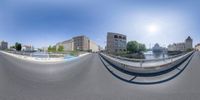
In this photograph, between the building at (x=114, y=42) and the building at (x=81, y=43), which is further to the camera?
the building at (x=81, y=43)

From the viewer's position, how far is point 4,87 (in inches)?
223

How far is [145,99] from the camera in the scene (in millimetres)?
4547

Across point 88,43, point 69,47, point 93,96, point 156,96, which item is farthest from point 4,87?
point 88,43

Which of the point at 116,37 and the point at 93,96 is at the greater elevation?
the point at 116,37

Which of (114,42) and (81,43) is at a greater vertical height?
(81,43)

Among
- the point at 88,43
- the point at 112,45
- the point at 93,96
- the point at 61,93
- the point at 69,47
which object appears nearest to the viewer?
the point at 93,96

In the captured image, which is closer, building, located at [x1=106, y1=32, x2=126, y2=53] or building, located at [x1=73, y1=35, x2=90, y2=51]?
building, located at [x1=106, y1=32, x2=126, y2=53]

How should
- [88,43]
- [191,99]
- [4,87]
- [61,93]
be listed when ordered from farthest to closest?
[88,43], [4,87], [61,93], [191,99]

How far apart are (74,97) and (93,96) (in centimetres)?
54

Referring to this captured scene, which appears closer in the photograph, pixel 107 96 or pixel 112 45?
pixel 107 96

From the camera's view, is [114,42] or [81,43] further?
[81,43]

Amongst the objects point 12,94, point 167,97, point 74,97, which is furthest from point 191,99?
point 12,94

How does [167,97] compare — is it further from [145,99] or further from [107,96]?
[107,96]

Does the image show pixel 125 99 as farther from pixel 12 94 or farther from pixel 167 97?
pixel 12 94
